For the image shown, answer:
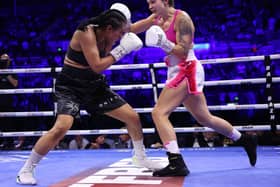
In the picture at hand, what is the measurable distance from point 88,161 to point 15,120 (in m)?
3.22

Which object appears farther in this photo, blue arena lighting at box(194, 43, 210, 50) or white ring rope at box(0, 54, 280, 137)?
blue arena lighting at box(194, 43, 210, 50)

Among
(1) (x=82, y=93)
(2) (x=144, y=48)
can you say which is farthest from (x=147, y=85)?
(2) (x=144, y=48)

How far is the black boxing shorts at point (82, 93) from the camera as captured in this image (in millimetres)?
2250

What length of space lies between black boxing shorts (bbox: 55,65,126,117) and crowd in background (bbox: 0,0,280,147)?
3266 mm

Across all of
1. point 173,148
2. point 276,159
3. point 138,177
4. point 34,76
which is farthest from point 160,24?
point 34,76

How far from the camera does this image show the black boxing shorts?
2250 millimetres

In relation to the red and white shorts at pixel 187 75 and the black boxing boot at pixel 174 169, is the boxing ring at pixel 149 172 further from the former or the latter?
the red and white shorts at pixel 187 75

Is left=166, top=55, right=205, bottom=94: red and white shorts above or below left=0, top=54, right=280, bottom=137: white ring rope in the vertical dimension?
above

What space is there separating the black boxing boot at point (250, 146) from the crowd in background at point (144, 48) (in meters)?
2.95

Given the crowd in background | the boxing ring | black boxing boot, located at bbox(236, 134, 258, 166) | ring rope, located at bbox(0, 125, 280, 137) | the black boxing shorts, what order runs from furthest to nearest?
the crowd in background, ring rope, located at bbox(0, 125, 280, 137), black boxing boot, located at bbox(236, 134, 258, 166), the black boxing shorts, the boxing ring

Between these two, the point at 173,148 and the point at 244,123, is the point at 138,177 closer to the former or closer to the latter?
the point at 173,148

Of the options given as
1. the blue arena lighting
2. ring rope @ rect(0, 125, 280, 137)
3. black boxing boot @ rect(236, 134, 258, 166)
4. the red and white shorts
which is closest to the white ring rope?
ring rope @ rect(0, 125, 280, 137)

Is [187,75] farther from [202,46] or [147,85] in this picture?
[202,46]

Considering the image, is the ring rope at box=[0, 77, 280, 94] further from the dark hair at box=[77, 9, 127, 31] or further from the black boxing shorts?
the dark hair at box=[77, 9, 127, 31]
